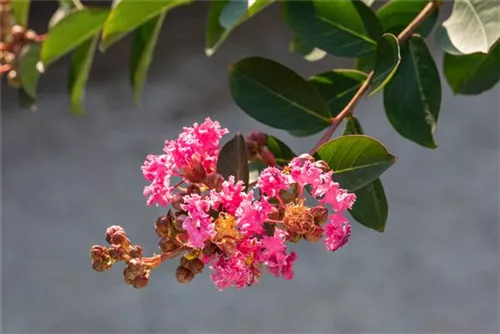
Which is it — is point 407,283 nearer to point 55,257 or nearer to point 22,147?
point 55,257

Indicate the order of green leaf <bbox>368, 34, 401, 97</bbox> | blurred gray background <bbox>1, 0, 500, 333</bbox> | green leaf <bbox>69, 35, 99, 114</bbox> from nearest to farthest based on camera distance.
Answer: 1. green leaf <bbox>368, 34, 401, 97</bbox>
2. green leaf <bbox>69, 35, 99, 114</bbox>
3. blurred gray background <bbox>1, 0, 500, 333</bbox>

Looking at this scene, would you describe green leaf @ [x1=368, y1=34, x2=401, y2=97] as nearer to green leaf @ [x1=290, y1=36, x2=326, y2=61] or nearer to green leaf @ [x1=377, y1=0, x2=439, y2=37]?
green leaf @ [x1=377, y1=0, x2=439, y2=37]

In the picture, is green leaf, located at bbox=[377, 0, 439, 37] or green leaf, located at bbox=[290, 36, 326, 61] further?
green leaf, located at bbox=[290, 36, 326, 61]

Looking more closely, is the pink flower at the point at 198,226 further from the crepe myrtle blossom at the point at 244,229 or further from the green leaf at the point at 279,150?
the green leaf at the point at 279,150

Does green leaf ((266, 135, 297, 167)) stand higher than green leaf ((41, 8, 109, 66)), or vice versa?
green leaf ((266, 135, 297, 167))

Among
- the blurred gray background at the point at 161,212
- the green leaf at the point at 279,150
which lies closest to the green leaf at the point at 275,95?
the green leaf at the point at 279,150

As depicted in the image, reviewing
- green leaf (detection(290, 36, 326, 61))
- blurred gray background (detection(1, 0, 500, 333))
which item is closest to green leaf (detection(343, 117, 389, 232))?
green leaf (detection(290, 36, 326, 61))
